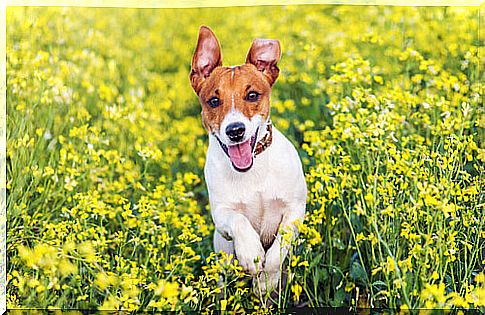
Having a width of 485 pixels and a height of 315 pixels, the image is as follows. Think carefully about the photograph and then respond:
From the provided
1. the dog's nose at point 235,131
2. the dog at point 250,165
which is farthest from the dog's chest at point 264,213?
the dog's nose at point 235,131

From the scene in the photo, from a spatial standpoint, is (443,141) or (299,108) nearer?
(443,141)

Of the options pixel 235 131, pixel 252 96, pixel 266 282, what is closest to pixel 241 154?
pixel 235 131

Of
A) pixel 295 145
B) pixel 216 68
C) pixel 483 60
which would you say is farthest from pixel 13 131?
pixel 483 60

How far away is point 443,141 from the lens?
3.16 metres

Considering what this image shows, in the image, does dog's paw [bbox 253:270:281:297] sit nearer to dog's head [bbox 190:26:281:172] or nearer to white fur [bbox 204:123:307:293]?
white fur [bbox 204:123:307:293]

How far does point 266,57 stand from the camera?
3102 millimetres

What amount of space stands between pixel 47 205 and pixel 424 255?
62.5 inches

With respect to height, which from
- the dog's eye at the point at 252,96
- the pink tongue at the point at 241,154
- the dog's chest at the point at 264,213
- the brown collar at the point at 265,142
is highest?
the dog's eye at the point at 252,96

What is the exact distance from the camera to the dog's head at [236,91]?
2.91 meters

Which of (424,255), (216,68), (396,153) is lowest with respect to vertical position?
(424,255)

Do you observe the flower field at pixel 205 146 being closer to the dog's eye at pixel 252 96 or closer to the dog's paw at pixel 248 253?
the dog's paw at pixel 248 253

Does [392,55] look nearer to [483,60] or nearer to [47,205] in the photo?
[483,60]

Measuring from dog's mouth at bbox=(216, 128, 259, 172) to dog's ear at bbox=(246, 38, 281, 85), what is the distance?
0.90ft

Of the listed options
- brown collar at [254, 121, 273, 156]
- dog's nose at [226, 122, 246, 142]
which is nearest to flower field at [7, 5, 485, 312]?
brown collar at [254, 121, 273, 156]
